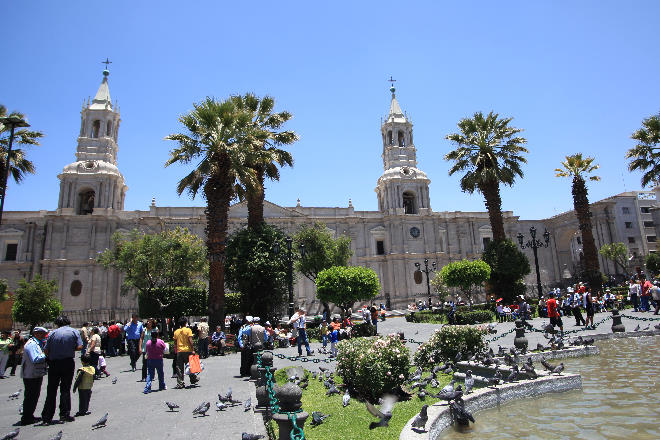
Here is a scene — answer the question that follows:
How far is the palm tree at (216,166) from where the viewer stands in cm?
1670

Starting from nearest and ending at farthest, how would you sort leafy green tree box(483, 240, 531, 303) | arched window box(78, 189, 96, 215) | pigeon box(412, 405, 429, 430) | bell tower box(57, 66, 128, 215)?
1. pigeon box(412, 405, 429, 430)
2. leafy green tree box(483, 240, 531, 303)
3. bell tower box(57, 66, 128, 215)
4. arched window box(78, 189, 96, 215)

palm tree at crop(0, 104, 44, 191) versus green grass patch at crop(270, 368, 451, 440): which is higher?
palm tree at crop(0, 104, 44, 191)

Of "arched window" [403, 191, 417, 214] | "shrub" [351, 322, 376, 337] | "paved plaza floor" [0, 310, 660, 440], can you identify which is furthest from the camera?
"arched window" [403, 191, 417, 214]

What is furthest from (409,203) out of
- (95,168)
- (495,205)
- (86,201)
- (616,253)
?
(86,201)

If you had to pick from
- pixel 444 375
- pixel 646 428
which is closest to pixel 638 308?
pixel 444 375

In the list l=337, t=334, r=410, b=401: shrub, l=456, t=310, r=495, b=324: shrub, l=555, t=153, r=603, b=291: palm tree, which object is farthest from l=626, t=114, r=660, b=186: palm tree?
l=337, t=334, r=410, b=401: shrub

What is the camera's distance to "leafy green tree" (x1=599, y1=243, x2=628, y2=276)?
39500 mm

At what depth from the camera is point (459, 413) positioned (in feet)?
19.4

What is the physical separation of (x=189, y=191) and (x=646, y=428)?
53.5 feet

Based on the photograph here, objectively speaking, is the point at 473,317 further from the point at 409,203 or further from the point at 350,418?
the point at 409,203

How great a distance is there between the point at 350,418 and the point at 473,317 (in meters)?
16.3

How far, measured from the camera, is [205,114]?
17.3m

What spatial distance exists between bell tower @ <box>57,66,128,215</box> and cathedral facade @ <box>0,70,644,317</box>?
0.29ft

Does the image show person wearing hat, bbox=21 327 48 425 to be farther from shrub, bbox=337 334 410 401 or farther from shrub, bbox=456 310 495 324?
shrub, bbox=456 310 495 324
